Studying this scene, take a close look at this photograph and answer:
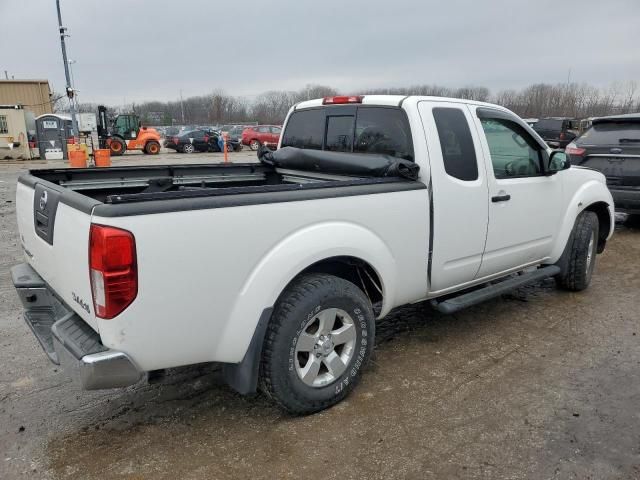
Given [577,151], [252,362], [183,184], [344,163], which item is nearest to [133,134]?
[577,151]

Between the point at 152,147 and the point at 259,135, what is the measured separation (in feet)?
22.6

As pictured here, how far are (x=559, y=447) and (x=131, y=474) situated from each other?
7.60 ft

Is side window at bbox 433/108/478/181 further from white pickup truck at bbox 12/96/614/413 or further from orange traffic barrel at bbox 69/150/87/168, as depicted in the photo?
orange traffic barrel at bbox 69/150/87/168

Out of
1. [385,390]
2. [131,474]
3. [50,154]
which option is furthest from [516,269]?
[50,154]

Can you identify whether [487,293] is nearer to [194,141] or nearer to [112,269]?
[112,269]

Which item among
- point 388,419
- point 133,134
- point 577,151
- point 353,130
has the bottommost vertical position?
point 388,419

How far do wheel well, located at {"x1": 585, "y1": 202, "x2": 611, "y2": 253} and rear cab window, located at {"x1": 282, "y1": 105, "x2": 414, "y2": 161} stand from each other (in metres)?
2.76

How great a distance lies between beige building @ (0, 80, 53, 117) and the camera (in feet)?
129

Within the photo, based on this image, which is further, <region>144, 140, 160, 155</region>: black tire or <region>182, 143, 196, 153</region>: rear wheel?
<region>182, 143, 196, 153</region>: rear wheel

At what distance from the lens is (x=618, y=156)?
7.82m

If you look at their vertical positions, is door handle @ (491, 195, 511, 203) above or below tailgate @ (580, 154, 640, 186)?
above

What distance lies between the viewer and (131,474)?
2.62 m

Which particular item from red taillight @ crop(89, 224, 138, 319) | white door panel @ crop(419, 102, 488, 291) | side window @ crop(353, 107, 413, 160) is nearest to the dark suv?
white door panel @ crop(419, 102, 488, 291)

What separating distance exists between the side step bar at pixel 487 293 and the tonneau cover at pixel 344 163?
3.38 feet
